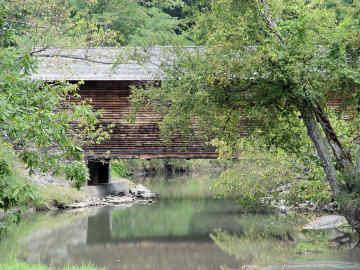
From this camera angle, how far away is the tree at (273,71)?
6.61 meters

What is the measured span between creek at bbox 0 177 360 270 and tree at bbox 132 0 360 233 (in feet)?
8.40

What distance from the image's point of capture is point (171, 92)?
729cm

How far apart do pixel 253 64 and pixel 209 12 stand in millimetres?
1472

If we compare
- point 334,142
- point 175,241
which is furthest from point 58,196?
point 334,142

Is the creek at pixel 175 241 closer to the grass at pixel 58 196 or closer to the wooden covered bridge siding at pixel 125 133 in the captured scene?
the grass at pixel 58 196

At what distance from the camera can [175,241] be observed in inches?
483

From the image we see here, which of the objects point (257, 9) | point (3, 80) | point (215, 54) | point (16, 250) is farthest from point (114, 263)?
point (3, 80)

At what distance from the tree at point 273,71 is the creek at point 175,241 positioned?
256 cm

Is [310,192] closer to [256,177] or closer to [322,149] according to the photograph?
[256,177]

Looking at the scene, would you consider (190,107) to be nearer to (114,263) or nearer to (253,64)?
(253,64)

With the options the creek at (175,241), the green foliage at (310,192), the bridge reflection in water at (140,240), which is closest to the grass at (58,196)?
the creek at (175,241)

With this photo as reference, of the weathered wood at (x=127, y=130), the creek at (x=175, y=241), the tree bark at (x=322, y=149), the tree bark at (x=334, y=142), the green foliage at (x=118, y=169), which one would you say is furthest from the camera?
the green foliage at (x=118, y=169)

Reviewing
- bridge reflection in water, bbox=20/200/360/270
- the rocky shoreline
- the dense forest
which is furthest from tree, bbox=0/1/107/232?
the rocky shoreline

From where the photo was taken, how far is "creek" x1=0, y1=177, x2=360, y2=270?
9.45 m
